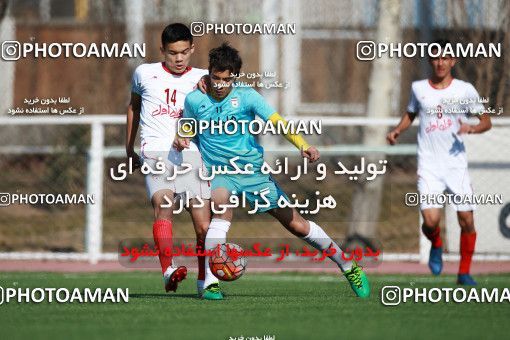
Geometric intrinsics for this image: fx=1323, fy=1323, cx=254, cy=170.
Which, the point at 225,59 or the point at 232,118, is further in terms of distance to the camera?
the point at 232,118

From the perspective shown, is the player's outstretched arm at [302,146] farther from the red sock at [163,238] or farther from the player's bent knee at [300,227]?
the red sock at [163,238]

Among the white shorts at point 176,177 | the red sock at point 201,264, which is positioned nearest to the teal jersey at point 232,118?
the white shorts at point 176,177

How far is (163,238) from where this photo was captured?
877 cm

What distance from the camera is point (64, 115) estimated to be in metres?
13.5

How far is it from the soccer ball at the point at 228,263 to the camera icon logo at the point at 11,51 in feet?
13.4

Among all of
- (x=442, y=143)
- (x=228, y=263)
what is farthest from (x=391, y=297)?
Result: (x=442, y=143)

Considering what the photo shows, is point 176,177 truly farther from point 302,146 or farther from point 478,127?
point 478,127

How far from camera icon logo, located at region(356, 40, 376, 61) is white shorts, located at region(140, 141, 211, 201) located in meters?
4.63

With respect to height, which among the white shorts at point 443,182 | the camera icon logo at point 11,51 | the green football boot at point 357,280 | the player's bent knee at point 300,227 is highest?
the camera icon logo at point 11,51

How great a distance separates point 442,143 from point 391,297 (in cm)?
238

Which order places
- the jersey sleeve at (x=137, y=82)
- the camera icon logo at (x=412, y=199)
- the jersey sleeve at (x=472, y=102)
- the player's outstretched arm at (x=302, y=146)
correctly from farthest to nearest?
the camera icon logo at (x=412, y=199)
the jersey sleeve at (x=472, y=102)
the jersey sleeve at (x=137, y=82)
the player's outstretched arm at (x=302, y=146)

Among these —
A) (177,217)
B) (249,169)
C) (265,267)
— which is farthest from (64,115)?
(249,169)

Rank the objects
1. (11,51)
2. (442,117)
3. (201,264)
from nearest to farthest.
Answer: (201,264) < (442,117) < (11,51)

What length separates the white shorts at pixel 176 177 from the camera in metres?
8.72
